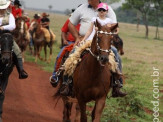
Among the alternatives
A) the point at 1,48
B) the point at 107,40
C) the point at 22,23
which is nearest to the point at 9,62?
the point at 1,48

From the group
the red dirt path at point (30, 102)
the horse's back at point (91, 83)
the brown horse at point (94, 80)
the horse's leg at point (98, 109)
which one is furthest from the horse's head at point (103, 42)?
the red dirt path at point (30, 102)

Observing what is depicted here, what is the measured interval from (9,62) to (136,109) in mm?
4064

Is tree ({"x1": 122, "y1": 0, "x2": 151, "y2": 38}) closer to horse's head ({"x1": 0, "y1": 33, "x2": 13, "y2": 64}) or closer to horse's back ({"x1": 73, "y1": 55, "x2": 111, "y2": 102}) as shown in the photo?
horse's head ({"x1": 0, "y1": 33, "x2": 13, "y2": 64})

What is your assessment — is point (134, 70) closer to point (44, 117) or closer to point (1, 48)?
point (44, 117)

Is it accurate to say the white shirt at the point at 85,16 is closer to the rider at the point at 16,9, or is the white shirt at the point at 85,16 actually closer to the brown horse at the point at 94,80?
the brown horse at the point at 94,80

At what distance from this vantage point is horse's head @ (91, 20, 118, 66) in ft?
24.0

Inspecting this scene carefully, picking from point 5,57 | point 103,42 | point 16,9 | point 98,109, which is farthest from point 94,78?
point 16,9

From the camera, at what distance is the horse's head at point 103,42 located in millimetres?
7301

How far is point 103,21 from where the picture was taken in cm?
852

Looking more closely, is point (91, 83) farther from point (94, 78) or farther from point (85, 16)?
point (85, 16)

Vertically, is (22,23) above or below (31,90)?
above

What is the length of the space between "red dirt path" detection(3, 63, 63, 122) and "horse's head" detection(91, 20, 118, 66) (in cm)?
333

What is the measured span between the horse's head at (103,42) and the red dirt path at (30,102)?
3.33 metres

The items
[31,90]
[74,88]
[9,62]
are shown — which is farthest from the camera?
[31,90]
